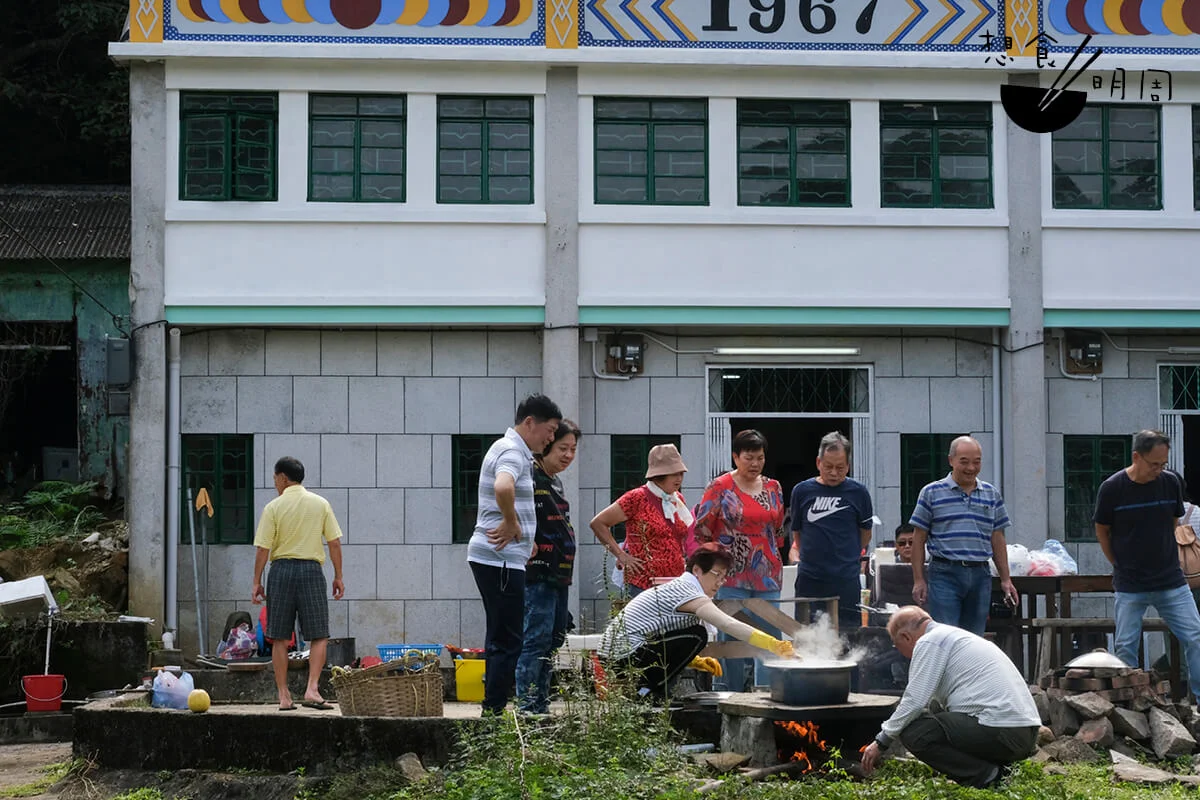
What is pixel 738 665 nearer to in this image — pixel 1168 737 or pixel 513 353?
pixel 1168 737

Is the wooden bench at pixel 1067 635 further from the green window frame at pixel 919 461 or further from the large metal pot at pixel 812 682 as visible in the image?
the green window frame at pixel 919 461

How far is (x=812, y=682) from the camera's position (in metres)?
9.40

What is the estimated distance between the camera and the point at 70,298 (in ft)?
69.8

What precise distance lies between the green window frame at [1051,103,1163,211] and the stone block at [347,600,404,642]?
8.26 meters

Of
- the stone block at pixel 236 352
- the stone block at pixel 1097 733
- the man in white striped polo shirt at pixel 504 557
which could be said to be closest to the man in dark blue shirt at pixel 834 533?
the stone block at pixel 1097 733

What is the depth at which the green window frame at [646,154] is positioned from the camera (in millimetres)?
17422

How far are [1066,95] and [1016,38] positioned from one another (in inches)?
31.8

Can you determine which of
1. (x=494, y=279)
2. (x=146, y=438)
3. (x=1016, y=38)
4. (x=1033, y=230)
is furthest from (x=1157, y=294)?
(x=146, y=438)

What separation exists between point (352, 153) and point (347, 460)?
318 cm

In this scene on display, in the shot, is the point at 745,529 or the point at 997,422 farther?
the point at 997,422

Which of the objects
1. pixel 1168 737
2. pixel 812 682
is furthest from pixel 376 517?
pixel 1168 737

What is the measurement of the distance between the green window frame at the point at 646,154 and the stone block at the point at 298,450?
3911 millimetres

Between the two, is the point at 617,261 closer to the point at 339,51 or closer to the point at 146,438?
the point at 339,51

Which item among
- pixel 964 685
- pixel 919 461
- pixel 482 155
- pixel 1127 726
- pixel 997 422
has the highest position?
pixel 482 155
